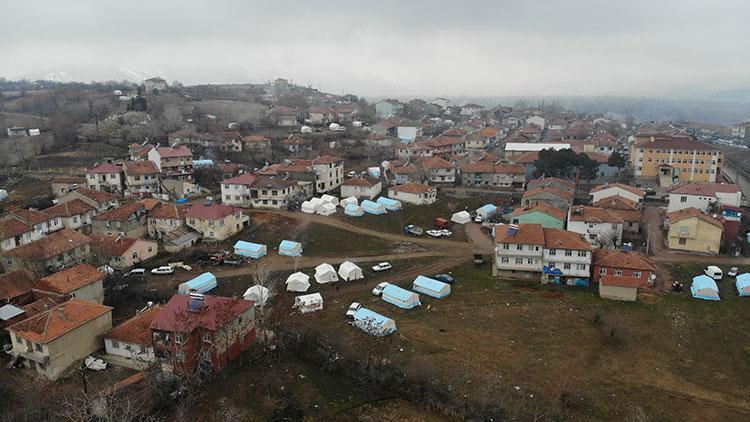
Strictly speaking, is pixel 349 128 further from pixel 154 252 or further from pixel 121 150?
pixel 154 252

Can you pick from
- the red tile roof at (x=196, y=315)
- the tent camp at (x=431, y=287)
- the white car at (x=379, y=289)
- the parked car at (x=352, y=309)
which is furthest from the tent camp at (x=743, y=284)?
the red tile roof at (x=196, y=315)

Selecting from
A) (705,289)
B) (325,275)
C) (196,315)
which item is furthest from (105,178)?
(705,289)

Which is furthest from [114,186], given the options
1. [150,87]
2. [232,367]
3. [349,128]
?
[150,87]

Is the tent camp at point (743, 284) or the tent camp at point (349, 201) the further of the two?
the tent camp at point (349, 201)

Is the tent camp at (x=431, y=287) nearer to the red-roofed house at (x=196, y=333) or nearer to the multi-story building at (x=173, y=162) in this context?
the red-roofed house at (x=196, y=333)

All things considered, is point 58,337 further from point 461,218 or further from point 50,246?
point 461,218

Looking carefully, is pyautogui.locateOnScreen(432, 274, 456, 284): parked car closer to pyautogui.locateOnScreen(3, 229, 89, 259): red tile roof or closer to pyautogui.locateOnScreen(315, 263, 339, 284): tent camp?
pyautogui.locateOnScreen(315, 263, 339, 284): tent camp
